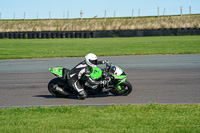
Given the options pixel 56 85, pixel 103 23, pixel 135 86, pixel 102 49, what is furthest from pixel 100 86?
pixel 103 23

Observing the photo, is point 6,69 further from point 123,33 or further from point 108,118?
point 123,33

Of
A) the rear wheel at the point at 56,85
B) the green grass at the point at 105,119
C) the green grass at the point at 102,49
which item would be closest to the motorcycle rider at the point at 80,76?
the rear wheel at the point at 56,85

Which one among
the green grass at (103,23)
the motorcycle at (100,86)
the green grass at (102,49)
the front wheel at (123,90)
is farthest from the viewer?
the green grass at (103,23)

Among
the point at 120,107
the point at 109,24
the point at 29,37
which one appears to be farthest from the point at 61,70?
the point at 109,24

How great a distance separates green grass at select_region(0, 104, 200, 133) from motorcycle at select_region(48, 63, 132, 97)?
4.37ft

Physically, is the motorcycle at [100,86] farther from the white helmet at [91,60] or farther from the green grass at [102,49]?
the green grass at [102,49]

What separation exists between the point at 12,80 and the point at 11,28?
53192 millimetres

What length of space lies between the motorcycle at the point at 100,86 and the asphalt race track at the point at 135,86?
7.2 inches

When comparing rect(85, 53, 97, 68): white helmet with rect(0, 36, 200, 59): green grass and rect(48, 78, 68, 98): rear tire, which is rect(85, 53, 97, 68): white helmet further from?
rect(0, 36, 200, 59): green grass

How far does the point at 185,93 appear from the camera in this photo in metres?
9.64

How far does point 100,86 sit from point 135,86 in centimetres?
206

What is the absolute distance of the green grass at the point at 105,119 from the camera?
6.12 metres

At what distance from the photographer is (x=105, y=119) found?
6719 millimetres

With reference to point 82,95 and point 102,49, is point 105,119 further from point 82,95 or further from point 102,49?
point 102,49
